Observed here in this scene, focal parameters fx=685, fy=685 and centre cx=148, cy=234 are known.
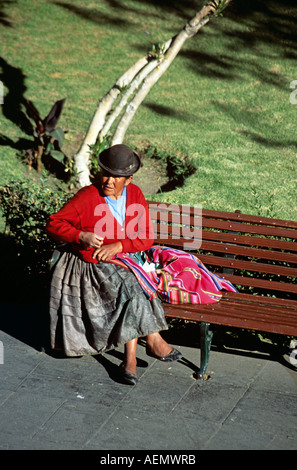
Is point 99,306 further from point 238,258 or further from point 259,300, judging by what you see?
point 238,258

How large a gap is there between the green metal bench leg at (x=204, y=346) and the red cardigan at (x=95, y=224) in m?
0.71

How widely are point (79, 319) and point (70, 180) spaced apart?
4.07 meters

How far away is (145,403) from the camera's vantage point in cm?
459

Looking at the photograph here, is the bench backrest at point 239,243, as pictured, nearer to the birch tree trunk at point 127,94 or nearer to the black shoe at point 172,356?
the black shoe at point 172,356

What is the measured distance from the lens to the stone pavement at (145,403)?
4.21 metres

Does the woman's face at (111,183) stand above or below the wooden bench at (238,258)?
above

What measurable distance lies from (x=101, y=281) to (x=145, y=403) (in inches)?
34.5

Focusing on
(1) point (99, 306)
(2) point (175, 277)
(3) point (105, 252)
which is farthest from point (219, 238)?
(1) point (99, 306)

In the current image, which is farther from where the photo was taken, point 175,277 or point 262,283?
point 262,283

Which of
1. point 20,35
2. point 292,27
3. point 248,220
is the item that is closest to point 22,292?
point 248,220

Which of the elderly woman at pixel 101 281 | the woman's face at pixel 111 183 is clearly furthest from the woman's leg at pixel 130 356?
the woman's face at pixel 111 183

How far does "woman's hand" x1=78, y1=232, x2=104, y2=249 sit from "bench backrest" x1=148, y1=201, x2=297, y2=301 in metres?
0.96

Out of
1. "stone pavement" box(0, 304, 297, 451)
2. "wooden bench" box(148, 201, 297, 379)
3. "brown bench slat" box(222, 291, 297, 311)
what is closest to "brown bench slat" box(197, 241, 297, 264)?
"wooden bench" box(148, 201, 297, 379)

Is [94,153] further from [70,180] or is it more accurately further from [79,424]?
[79,424]
